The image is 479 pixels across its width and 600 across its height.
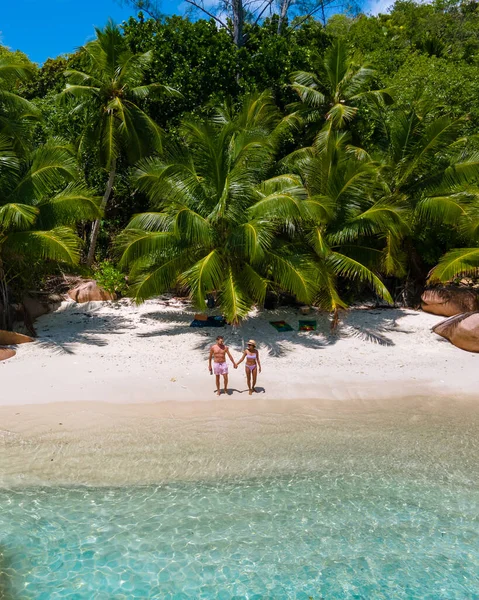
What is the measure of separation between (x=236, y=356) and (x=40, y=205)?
6180mm

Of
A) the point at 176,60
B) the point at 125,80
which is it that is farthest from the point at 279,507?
the point at 176,60

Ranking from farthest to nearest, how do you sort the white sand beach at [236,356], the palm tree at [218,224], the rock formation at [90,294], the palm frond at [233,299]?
1. the rock formation at [90,294]
2. the palm tree at [218,224]
3. the palm frond at [233,299]
4. the white sand beach at [236,356]

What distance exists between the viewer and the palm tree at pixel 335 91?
64.5ft

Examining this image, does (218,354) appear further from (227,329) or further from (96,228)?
(96,228)

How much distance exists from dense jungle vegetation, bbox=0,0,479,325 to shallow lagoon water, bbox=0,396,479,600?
455cm

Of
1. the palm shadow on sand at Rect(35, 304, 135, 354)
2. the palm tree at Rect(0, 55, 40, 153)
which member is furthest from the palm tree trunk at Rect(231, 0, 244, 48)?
the palm shadow on sand at Rect(35, 304, 135, 354)

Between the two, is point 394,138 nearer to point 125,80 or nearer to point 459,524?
point 125,80

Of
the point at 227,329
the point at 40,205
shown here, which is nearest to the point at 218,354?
the point at 227,329

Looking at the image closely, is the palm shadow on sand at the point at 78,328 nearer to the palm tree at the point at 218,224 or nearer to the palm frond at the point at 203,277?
the palm tree at the point at 218,224

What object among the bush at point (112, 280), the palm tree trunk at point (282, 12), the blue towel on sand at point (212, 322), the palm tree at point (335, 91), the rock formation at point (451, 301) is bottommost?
the blue towel on sand at point (212, 322)

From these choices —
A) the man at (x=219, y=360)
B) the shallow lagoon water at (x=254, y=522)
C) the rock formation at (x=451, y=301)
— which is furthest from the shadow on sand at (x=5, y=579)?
the rock formation at (x=451, y=301)

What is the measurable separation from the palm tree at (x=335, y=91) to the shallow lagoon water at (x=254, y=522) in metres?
13.9

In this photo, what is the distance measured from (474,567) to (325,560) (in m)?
1.77

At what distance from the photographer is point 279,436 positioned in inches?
374
